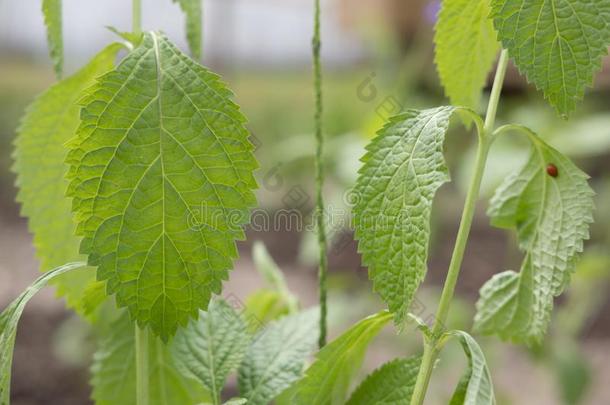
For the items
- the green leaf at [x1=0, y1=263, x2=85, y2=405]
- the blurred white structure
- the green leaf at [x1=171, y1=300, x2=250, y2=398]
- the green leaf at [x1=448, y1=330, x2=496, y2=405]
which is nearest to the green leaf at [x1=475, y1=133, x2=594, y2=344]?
the green leaf at [x1=448, y1=330, x2=496, y2=405]

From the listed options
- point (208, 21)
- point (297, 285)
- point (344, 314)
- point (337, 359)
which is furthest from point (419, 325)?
point (208, 21)

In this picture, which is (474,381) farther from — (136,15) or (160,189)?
(136,15)

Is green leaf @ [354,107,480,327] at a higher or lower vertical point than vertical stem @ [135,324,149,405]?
→ higher

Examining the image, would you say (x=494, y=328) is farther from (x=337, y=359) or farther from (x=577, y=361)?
(x=577, y=361)

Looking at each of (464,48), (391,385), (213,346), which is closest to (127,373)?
(213,346)

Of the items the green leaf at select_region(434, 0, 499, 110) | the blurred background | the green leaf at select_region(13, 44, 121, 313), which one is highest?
the green leaf at select_region(434, 0, 499, 110)

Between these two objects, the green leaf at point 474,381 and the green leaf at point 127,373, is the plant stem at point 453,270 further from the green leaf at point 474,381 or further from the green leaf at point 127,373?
the green leaf at point 127,373

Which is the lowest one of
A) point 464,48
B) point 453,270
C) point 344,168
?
point 344,168

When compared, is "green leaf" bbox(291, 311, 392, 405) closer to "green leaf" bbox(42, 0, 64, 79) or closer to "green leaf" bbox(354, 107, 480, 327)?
"green leaf" bbox(354, 107, 480, 327)
